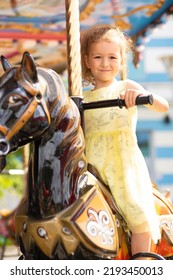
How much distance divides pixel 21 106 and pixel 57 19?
14.0 feet

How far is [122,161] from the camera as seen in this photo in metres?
1.96

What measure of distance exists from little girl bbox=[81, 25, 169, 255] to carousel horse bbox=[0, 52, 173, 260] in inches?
4.5

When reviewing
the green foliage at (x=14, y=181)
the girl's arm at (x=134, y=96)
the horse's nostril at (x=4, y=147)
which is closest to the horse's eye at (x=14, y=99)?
Answer: the horse's nostril at (x=4, y=147)

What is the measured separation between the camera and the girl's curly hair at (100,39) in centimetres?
206

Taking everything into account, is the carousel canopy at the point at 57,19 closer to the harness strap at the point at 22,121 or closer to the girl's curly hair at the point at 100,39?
the girl's curly hair at the point at 100,39

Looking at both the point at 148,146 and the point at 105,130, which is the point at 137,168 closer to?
the point at 105,130

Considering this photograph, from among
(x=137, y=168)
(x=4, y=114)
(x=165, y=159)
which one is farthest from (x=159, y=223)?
(x=165, y=159)

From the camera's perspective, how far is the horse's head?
168cm

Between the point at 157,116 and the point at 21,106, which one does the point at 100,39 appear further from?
the point at 157,116

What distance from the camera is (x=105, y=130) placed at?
78.8 inches

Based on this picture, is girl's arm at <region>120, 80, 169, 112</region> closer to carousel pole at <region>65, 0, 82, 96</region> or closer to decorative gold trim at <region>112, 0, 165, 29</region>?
carousel pole at <region>65, 0, 82, 96</region>

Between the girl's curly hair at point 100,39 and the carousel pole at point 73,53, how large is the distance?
5 centimetres

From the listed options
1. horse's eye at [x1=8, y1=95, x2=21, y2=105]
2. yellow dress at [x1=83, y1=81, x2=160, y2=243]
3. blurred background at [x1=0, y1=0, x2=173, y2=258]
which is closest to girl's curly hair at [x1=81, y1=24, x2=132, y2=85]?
yellow dress at [x1=83, y1=81, x2=160, y2=243]

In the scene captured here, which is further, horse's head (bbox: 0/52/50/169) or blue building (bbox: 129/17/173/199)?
blue building (bbox: 129/17/173/199)
